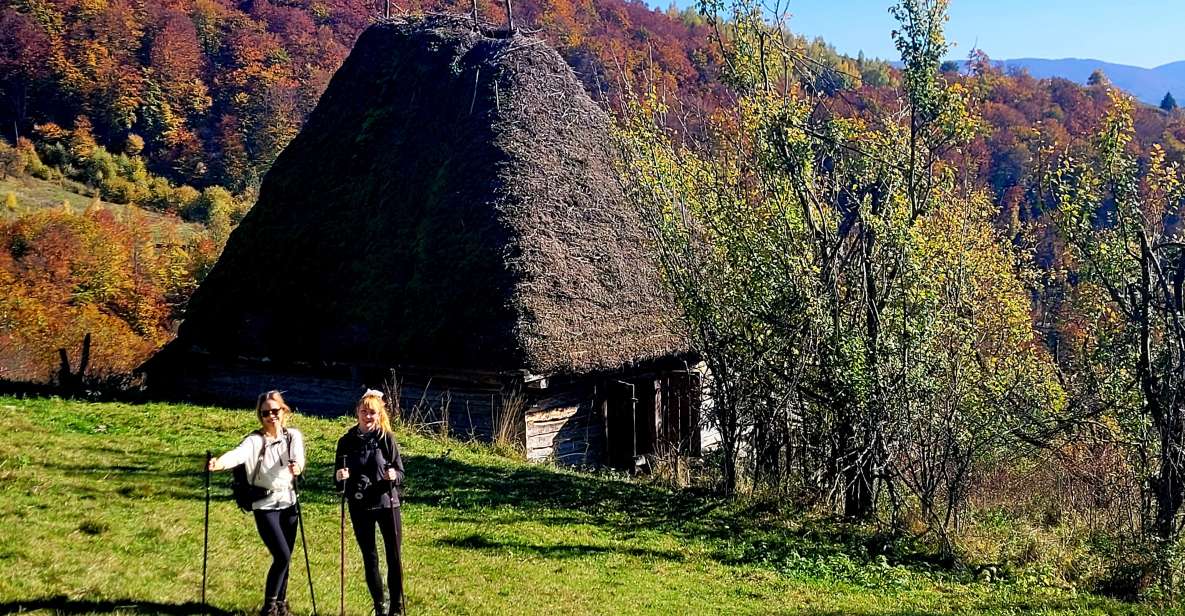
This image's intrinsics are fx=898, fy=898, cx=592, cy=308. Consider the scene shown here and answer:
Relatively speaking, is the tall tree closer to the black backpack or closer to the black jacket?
the black jacket

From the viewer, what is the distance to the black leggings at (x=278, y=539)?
16.5ft

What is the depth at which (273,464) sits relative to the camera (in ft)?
16.5

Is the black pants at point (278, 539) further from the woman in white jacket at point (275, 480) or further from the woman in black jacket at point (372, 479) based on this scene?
the woman in black jacket at point (372, 479)

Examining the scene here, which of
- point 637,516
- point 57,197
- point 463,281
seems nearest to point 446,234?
point 463,281

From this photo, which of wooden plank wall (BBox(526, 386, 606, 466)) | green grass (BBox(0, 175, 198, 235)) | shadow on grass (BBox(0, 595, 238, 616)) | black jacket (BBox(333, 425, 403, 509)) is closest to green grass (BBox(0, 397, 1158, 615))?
shadow on grass (BBox(0, 595, 238, 616))

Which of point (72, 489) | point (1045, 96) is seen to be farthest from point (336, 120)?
point (1045, 96)

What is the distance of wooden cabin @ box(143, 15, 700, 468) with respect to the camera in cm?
1309

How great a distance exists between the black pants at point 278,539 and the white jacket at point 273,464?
5 cm

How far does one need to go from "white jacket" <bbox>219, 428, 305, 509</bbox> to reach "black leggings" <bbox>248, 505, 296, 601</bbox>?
2.2 inches

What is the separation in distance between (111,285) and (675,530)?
32149mm

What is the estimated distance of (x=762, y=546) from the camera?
340 inches

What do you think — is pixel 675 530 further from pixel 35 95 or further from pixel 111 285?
pixel 35 95

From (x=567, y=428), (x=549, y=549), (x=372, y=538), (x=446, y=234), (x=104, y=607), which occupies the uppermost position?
(x=446, y=234)

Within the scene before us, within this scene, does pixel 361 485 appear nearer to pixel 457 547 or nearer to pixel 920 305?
pixel 457 547
